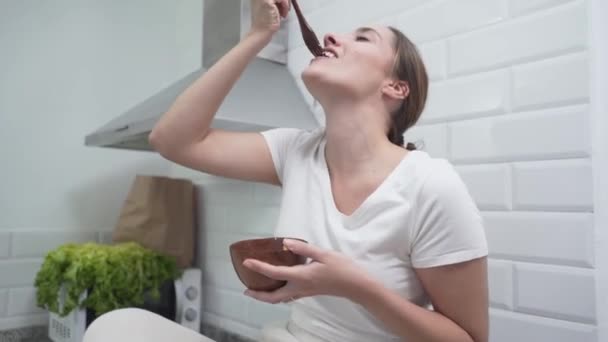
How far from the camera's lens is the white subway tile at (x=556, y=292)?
2.74ft

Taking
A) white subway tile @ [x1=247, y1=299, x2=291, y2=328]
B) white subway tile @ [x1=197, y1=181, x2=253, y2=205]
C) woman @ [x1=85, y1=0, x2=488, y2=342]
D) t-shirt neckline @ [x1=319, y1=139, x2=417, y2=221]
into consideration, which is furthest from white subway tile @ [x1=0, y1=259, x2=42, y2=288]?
t-shirt neckline @ [x1=319, y1=139, x2=417, y2=221]

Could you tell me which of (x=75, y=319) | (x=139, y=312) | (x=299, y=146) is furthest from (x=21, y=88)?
(x=299, y=146)

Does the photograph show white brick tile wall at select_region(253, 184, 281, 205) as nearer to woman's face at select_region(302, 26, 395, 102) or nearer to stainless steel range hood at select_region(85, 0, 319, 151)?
stainless steel range hood at select_region(85, 0, 319, 151)

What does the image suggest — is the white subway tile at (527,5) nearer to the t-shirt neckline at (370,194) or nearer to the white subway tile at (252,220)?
the t-shirt neckline at (370,194)

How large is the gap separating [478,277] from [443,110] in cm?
48

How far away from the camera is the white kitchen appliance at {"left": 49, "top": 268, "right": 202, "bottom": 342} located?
1.34 metres

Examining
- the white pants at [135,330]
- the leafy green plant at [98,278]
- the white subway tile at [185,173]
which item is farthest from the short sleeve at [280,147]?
the white subway tile at [185,173]

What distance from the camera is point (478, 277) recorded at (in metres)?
0.68

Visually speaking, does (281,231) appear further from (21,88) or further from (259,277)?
(21,88)

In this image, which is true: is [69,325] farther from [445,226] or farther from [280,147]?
[445,226]

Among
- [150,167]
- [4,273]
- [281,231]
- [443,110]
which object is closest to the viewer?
[281,231]

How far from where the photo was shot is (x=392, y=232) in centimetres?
71

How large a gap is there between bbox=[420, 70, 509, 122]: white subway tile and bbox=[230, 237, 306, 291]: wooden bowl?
544mm

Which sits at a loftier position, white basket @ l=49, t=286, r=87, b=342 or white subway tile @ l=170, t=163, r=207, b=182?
white subway tile @ l=170, t=163, r=207, b=182
